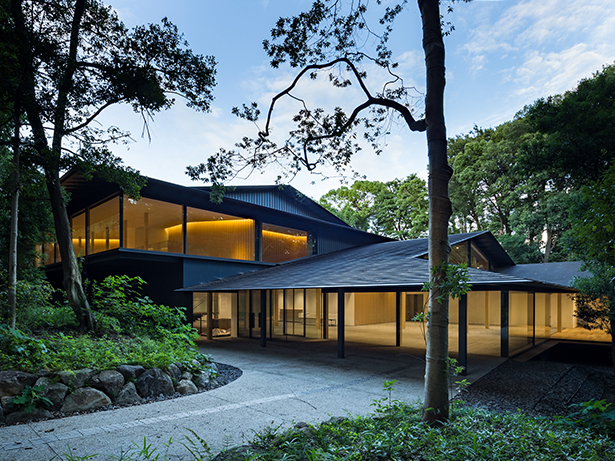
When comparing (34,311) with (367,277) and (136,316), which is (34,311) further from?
(367,277)

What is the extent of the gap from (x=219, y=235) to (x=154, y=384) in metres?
8.77

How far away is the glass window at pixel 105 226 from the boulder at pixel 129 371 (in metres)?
7.08

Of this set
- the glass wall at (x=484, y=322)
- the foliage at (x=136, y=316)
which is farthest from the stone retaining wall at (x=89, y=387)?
the glass wall at (x=484, y=322)

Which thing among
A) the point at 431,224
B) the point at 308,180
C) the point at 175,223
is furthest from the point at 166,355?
the point at 175,223

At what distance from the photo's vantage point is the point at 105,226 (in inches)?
524

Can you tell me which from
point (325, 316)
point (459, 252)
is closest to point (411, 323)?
point (459, 252)

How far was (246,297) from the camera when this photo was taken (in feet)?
48.2

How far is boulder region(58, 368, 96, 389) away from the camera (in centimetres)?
532

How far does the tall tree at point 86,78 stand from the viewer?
7.12m

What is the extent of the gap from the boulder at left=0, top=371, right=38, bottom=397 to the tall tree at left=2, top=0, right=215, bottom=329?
3.02 meters

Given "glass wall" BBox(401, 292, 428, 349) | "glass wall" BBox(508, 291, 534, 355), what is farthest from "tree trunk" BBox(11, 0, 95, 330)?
"glass wall" BBox(508, 291, 534, 355)

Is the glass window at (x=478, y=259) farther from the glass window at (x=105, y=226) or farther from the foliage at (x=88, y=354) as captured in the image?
the glass window at (x=105, y=226)

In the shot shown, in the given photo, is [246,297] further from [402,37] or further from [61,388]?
[402,37]

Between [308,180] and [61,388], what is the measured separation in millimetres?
4552
